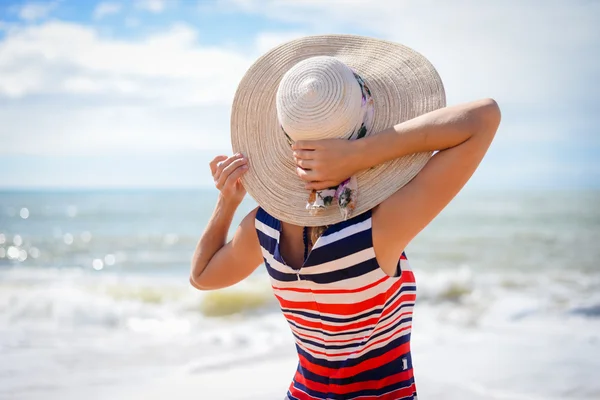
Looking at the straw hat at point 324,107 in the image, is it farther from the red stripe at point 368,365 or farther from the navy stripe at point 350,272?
the red stripe at point 368,365

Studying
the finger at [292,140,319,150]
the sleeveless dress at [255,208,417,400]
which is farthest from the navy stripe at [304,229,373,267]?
the finger at [292,140,319,150]

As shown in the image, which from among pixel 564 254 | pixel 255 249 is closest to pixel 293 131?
pixel 255 249

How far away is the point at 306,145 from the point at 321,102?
108 millimetres

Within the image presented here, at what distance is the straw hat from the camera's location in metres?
1.44

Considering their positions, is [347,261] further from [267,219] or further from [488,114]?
[488,114]

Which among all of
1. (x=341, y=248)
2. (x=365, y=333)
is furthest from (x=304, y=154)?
(x=365, y=333)

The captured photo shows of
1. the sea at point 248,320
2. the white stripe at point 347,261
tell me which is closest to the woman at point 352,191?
the white stripe at point 347,261

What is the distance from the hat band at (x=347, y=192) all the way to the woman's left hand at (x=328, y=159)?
2 centimetres

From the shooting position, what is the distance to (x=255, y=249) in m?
1.74

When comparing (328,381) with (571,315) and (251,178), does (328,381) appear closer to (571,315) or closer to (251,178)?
(251,178)

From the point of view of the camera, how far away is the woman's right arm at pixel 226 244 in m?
1.72

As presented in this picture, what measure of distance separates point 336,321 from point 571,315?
7590mm

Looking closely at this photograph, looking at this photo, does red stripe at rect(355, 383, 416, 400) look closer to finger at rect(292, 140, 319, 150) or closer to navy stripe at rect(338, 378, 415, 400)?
navy stripe at rect(338, 378, 415, 400)

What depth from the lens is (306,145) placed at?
1.45 metres
